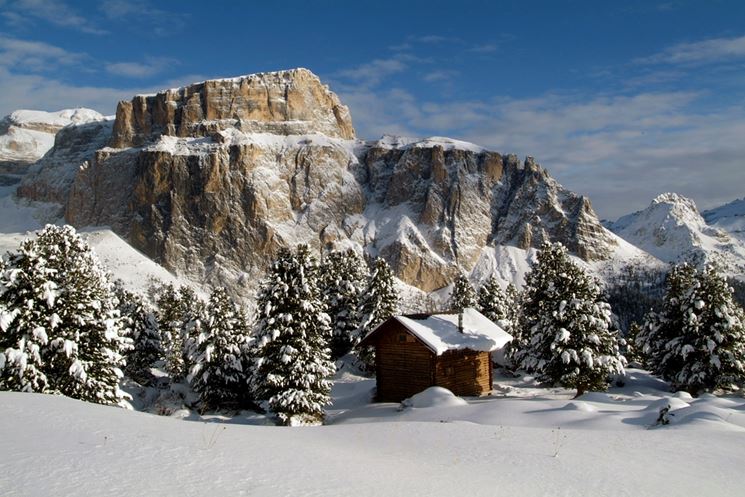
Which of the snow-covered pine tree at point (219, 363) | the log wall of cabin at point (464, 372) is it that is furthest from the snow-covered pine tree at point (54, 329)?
the log wall of cabin at point (464, 372)

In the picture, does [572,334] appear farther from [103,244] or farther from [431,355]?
[103,244]

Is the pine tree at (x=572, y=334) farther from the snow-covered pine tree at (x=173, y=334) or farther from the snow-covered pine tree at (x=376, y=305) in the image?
the snow-covered pine tree at (x=173, y=334)

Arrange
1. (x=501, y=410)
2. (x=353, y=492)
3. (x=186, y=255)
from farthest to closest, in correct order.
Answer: (x=186, y=255)
(x=501, y=410)
(x=353, y=492)

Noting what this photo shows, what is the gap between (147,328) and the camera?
4044 centimetres

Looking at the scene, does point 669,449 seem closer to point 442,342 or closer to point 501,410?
point 501,410

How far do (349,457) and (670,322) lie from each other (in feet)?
92.2

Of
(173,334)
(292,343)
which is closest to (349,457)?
(292,343)

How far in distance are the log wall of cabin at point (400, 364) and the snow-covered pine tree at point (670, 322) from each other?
14106mm

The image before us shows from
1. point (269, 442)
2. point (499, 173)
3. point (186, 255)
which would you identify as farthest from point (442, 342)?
point (499, 173)

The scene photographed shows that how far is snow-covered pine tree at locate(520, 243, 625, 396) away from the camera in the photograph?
985 inches

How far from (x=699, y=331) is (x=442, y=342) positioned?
45.5 ft

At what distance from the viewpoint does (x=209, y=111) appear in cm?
18562

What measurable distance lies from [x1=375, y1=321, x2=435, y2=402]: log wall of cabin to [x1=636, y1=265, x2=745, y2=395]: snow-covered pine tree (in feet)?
45.9

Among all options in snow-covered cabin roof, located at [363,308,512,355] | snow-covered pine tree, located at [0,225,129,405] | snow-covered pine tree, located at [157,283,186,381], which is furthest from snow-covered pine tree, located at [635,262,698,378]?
snow-covered pine tree, located at [157,283,186,381]
